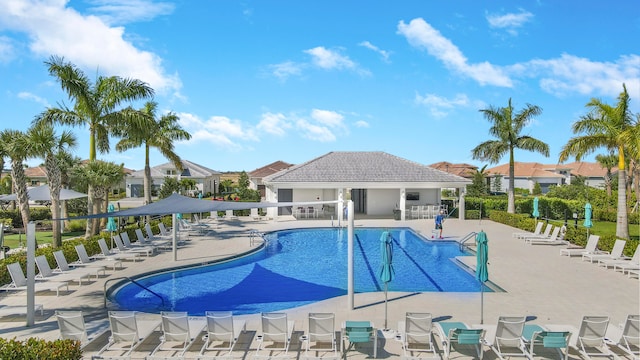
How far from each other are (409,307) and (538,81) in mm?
24472

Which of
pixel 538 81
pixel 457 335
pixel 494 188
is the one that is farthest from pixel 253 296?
pixel 494 188

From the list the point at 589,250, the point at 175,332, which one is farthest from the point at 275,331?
the point at 589,250

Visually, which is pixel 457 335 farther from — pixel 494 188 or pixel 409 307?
pixel 494 188

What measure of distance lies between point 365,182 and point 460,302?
20.3 metres

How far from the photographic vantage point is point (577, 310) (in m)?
10.6

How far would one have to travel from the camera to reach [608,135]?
61.1 ft

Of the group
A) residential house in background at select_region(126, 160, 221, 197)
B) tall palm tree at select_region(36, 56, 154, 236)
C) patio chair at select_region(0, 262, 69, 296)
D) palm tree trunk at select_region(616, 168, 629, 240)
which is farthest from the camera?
residential house in background at select_region(126, 160, 221, 197)

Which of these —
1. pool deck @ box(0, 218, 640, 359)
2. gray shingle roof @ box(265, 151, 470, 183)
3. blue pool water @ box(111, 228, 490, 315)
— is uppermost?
gray shingle roof @ box(265, 151, 470, 183)

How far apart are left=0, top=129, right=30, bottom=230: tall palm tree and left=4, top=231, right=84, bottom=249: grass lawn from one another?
3.67 metres

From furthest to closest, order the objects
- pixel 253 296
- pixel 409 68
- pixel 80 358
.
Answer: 1. pixel 409 68
2. pixel 253 296
3. pixel 80 358

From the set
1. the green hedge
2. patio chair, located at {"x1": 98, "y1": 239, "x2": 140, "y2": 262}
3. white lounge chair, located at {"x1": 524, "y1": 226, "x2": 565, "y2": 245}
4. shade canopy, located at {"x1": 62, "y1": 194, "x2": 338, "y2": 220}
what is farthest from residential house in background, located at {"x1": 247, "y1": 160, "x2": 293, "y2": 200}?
the green hedge

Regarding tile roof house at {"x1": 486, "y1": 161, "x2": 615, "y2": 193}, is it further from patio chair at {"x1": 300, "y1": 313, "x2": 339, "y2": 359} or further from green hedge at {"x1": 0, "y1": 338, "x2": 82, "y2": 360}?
green hedge at {"x1": 0, "y1": 338, "x2": 82, "y2": 360}

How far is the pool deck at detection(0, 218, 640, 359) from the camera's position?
861cm

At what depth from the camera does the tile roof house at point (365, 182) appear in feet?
102
